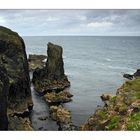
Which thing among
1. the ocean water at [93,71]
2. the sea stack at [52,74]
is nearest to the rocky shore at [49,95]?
the sea stack at [52,74]

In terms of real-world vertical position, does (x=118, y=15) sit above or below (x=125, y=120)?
above

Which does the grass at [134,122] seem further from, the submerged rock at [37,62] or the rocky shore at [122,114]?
the submerged rock at [37,62]

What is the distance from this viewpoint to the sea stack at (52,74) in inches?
1510

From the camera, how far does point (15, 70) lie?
30891mm

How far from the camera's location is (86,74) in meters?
32.3

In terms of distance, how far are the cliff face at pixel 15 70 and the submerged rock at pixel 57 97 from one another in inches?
82.0

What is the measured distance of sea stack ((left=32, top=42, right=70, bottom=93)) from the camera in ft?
126

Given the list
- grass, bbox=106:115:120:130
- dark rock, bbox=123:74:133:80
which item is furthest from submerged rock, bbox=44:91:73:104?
grass, bbox=106:115:120:130

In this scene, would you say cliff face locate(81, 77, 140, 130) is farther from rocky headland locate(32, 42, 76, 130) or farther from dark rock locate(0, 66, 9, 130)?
rocky headland locate(32, 42, 76, 130)

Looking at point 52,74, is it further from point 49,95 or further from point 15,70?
point 15,70

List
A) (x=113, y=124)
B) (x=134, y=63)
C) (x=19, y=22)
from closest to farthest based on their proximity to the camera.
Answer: (x=113, y=124) → (x=19, y=22) → (x=134, y=63)
